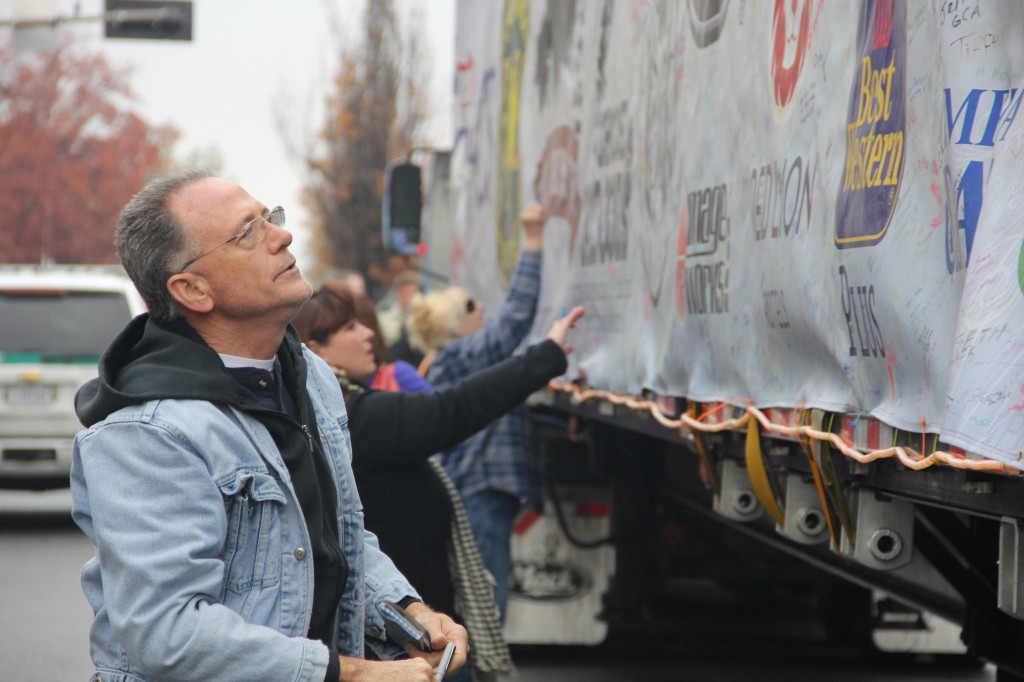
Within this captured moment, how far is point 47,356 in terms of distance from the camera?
14117mm

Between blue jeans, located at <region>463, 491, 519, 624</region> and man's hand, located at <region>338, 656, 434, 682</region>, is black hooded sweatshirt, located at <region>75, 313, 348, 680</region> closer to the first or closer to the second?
man's hand, located at <region>338, 656, 434, 682</region>

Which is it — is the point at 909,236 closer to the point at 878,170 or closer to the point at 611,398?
the point at 878,170

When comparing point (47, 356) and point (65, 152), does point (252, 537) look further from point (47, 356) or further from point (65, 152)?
point (65, 152)

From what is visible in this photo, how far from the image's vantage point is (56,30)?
2044 centimetres

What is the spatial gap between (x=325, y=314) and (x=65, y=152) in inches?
1945

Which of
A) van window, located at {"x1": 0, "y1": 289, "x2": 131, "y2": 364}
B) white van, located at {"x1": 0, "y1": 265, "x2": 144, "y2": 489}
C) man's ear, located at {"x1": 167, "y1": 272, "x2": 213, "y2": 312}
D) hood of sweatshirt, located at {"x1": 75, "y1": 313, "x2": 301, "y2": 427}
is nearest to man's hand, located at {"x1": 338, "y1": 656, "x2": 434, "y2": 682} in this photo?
hood of sweatshirt, located at {"x1": 75, "y1": 313, "x2": 301, "y2": 427}

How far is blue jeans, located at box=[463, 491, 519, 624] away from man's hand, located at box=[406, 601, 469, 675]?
12.3ft

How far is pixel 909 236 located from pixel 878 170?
0.71 ft

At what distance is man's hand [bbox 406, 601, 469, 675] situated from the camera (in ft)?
9.86

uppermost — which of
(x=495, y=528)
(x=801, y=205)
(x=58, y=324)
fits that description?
(x=801, y=205)

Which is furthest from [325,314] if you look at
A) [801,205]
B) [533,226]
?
[801,205]

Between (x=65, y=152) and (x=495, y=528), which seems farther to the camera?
(x=65, y=152)

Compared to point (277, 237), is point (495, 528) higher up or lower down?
lower down

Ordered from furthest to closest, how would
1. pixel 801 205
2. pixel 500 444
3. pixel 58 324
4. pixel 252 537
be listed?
pixel 58 324
pixel 500 444
pixel 801 205
pixel 252 537
